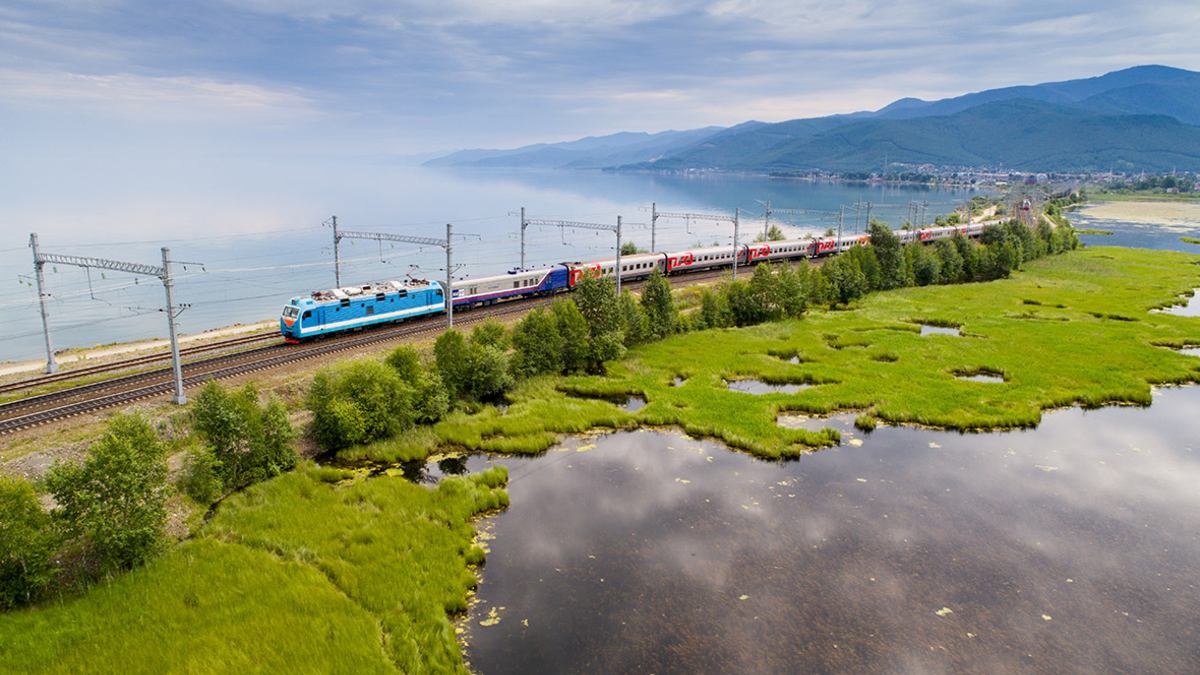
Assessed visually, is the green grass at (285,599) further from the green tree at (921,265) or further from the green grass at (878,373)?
the green tree at (921,265)

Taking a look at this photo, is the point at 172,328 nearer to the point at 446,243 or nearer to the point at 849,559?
the point at 446,243

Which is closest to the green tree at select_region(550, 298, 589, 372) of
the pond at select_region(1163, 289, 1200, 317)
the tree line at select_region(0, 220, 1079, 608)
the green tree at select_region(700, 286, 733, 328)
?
the tree line at select_region(0, 220, 1079, 608)

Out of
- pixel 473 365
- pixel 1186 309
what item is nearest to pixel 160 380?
pixel 473 365

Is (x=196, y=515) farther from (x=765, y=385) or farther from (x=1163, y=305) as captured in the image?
(x=1163, y=305)

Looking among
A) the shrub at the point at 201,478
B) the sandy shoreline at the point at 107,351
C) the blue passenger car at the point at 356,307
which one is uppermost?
the blue passenger car at the point at 356,307

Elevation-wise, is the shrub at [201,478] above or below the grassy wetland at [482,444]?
above

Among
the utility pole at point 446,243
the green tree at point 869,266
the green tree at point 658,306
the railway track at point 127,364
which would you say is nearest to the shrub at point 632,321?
the green tree at point 658,306
